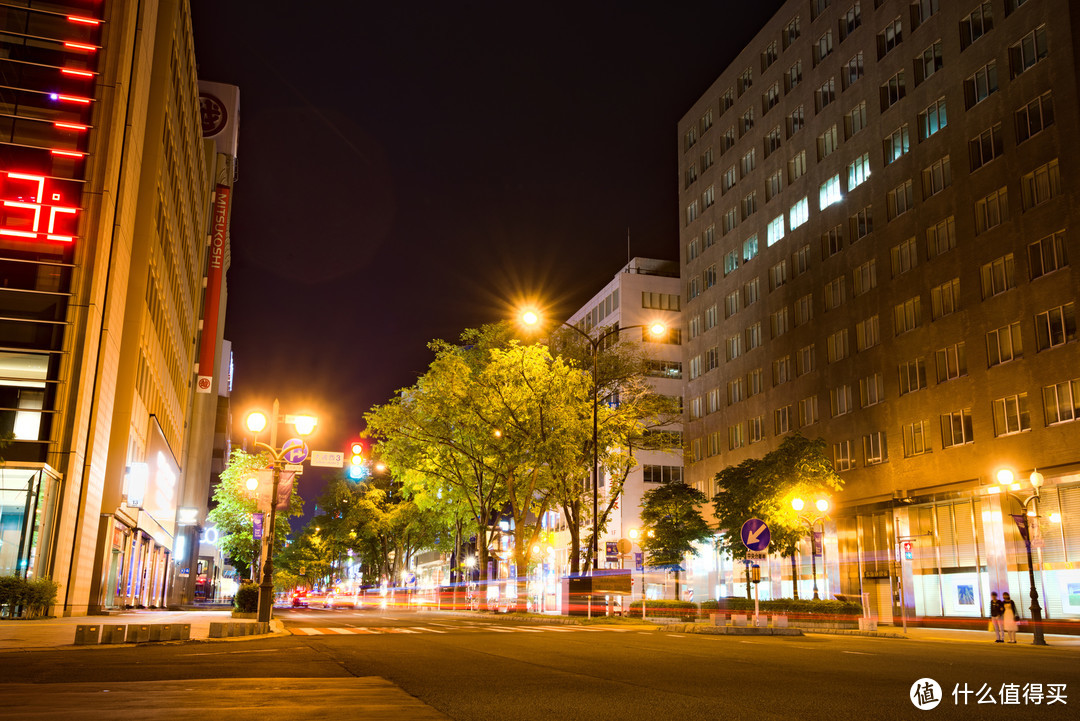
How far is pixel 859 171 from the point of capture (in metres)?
53.6

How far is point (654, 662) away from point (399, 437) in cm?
3624

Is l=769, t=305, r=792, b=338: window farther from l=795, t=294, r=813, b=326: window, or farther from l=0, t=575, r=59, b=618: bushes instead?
l=0, t=575, r=59, b=618: bushes

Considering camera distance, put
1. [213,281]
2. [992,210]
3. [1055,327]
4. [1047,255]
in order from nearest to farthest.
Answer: [1055,327] < [1047,255] < [992,210] < [213,281]

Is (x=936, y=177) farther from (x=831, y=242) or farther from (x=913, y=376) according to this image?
(x=913, y=376)

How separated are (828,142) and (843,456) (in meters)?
19.9

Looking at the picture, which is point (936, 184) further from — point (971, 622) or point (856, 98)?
point (971, 622)

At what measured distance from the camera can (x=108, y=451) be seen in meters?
36.9

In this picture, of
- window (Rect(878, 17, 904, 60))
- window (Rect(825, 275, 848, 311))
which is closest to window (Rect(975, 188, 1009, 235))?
window (Rect(825, 275, 848, 311))

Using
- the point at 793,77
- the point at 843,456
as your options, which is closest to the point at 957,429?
the point at 843,456

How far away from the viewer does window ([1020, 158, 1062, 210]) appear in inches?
1507

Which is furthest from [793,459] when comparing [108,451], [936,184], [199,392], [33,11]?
[199,392]

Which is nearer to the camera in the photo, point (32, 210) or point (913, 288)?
point (32, 210)

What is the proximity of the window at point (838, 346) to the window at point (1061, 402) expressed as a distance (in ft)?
50.9

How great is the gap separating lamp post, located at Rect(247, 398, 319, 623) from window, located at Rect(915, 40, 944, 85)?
3779 cm
